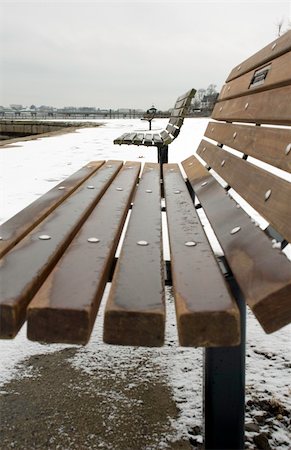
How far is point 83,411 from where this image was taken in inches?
62.4

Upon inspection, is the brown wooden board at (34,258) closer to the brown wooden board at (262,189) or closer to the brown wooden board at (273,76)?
the brown wooden board at (262,189)

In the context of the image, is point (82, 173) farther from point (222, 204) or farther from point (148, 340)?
point (148, 340)

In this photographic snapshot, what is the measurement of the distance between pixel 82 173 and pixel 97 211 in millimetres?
1004

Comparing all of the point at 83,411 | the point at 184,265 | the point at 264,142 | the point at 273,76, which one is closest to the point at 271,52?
the point at 273,76

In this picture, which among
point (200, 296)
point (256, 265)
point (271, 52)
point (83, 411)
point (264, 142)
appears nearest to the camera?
point (200, 296)

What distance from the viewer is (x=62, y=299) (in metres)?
0.83

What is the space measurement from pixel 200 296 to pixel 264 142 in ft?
2.63

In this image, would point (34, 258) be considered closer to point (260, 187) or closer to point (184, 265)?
point (184, 265)

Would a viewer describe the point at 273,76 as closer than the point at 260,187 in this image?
No

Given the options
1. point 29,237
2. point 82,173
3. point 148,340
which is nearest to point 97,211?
point 29,237

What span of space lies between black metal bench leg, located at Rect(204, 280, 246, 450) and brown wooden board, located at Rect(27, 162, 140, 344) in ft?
1.11

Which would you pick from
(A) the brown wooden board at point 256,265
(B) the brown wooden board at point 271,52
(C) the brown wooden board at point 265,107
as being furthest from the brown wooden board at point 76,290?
(B) the brown wooden board at point 271,52

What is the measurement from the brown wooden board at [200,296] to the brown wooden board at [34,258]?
299 millimetres

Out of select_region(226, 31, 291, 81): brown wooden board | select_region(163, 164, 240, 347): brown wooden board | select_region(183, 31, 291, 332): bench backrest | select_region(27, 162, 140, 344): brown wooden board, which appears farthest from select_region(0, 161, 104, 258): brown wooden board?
select_region(226, 31, 291, 81): brown wooden board
